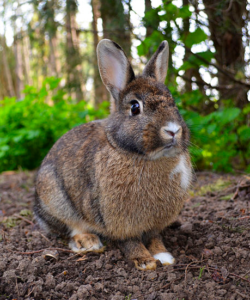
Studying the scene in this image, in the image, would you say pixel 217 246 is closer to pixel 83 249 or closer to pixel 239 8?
pixel 83 249

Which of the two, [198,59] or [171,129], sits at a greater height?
[198,59]

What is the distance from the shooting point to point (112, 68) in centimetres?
276

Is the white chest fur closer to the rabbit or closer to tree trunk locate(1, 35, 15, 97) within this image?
the rabbit

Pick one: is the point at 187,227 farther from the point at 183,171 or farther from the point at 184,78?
the point at 184,78

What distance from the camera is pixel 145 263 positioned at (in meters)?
2.54

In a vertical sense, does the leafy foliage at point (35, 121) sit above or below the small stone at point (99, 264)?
above

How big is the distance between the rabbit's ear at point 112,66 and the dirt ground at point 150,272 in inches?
52.8

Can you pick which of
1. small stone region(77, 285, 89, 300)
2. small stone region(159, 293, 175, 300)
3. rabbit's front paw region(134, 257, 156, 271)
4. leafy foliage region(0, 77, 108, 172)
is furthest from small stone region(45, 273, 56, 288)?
leafy foliage region(0, 77, 108, 172)

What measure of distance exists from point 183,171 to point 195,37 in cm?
192

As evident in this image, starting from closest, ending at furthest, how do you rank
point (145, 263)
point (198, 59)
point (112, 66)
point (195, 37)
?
1. point (145, 263)
2. point (112, 66)
3. point (195, 37)
4. point (198, 59)

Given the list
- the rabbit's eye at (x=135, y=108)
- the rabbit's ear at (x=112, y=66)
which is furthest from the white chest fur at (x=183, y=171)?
the rabbit's ear at (x=112, y=66)

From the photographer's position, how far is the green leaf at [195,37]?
381 centimetres

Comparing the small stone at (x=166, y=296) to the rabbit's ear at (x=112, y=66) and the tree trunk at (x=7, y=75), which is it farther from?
the tree trunk at (x=7, y=75)

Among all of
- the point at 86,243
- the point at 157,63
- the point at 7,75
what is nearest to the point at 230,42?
the point at 157,63
